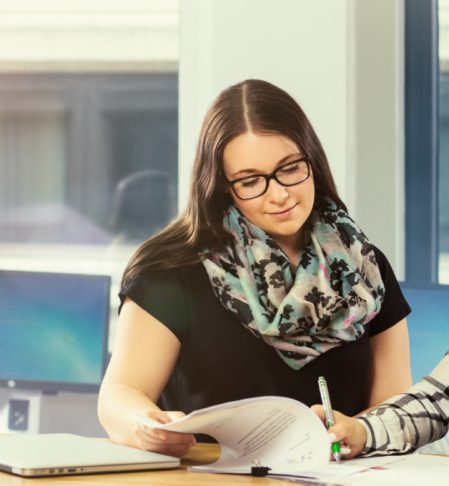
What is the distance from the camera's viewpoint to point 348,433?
4.96ft

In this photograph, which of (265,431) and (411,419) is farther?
(411,419)

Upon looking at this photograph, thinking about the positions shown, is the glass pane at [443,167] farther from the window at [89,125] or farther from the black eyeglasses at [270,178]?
the black eyeglasses at [270,178]

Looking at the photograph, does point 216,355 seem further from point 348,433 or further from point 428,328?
point 428,328

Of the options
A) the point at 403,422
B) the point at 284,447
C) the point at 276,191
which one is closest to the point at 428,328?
the point at 276,191

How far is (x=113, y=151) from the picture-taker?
372 cm

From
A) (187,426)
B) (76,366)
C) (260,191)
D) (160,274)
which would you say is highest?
(260,191)

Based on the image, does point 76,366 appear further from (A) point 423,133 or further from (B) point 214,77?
(A) point 423,133

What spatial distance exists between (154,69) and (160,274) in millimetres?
1902

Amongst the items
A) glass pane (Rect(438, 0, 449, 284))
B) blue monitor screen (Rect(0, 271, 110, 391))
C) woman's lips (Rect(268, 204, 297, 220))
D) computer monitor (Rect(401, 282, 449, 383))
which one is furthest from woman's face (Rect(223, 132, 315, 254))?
glass pane (Rect(438, 0, 449, 284))

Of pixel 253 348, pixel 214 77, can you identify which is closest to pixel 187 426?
pixel 253 348

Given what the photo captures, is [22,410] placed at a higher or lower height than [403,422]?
lower

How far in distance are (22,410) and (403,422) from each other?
1668mm

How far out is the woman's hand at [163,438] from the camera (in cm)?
151

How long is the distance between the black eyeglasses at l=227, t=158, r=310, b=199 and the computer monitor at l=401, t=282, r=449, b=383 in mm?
680
